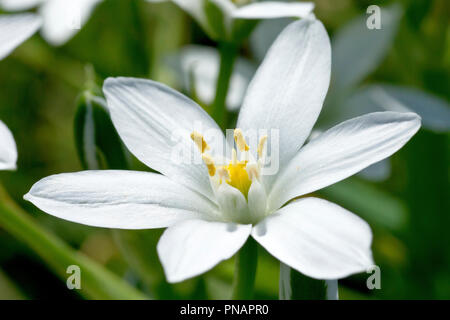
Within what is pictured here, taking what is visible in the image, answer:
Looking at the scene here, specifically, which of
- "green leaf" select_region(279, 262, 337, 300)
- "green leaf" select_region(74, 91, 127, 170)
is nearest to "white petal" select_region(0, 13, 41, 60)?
"green leaf" select_region(74, 91, 127, 170)

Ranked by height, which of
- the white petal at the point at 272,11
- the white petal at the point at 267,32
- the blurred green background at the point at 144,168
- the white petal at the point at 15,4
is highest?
the white petal at the point at 15,4

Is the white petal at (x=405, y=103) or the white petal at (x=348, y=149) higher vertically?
the white petal at (x=348, y=149)

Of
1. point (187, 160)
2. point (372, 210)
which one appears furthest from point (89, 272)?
point (372, 210)

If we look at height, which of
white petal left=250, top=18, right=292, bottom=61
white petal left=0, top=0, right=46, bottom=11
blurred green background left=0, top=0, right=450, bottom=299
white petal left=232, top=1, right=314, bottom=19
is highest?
white petal left=0, top=0, right=46, bottom=11

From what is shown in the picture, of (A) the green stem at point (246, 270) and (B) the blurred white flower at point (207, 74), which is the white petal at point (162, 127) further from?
(B) the blurred white flower at point (207, 74)

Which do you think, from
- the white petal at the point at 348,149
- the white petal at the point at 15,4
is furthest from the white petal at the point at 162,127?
the white petal at the point at 15,4

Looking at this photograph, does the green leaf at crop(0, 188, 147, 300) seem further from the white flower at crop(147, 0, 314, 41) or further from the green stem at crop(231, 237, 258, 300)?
the white flower at crop(147, 0, 314, 41)
